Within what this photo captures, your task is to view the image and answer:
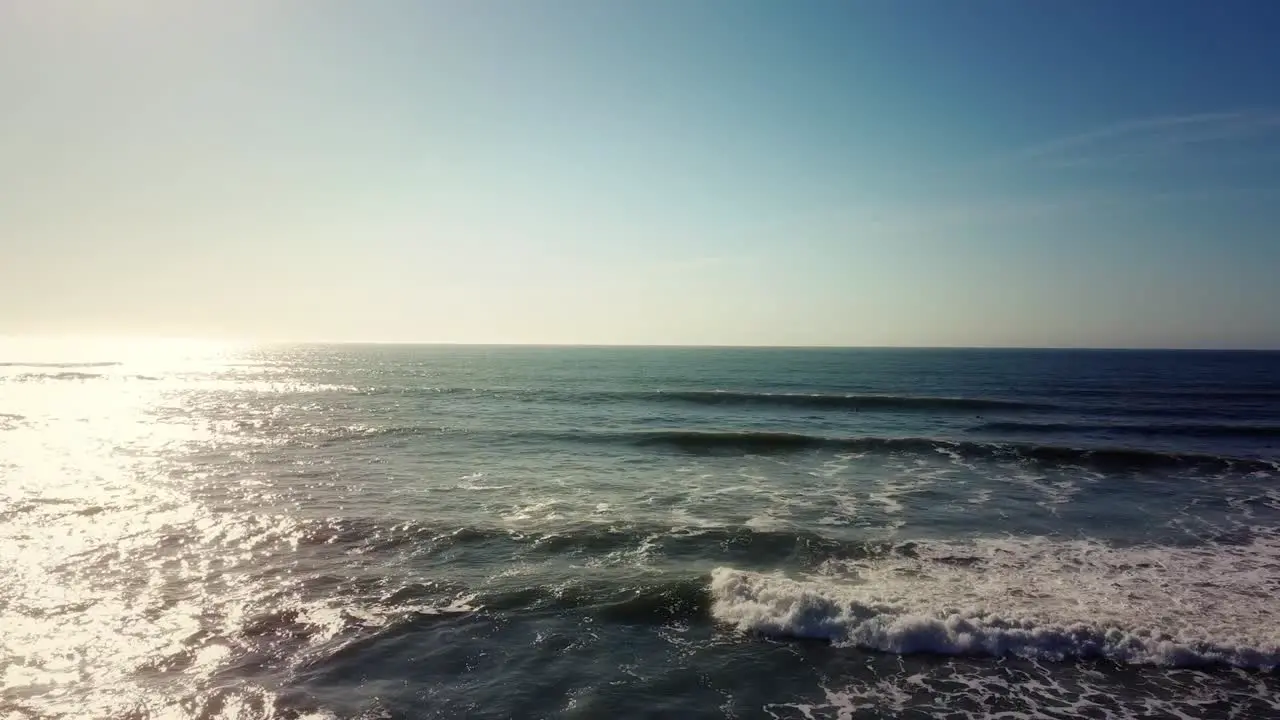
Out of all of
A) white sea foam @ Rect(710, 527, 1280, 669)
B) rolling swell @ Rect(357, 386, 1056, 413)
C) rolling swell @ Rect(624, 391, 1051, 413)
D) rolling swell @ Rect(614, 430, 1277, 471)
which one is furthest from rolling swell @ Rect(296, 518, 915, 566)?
rolling swell @ Rect(624, 391, 1051, 413)

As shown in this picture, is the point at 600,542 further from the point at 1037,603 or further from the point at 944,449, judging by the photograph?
the point at 944,449

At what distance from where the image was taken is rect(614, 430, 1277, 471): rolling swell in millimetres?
29328

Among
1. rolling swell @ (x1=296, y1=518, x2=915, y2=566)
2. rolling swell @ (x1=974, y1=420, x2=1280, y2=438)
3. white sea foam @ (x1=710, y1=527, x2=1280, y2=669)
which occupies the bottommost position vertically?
rolling swell @ (x1=296, y1=518, x2=915, y2=566)

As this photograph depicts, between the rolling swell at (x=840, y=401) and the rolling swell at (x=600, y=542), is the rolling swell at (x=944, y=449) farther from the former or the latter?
the rolling swell at (x=840, y=401)

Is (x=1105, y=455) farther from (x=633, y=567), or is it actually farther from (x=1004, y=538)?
(x=633, y=567)

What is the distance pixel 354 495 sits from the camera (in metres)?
22.3

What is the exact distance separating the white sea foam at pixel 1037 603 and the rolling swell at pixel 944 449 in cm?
1452

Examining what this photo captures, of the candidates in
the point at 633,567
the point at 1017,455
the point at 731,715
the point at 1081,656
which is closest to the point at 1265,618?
the point at 1081,656

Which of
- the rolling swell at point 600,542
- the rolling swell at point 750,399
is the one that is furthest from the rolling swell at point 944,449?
the rolling swell at point 750,399

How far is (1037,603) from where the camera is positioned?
43.2ft

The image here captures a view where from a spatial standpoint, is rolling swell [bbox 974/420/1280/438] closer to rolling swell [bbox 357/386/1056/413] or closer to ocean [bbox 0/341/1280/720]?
ocean [bbox 0/341/1280/720]

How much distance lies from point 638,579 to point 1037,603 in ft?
29.4

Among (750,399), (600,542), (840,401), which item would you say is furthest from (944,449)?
(750,399)

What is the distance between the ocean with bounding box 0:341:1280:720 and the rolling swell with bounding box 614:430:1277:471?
293mm
